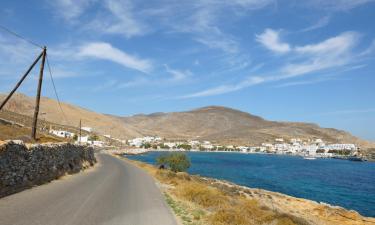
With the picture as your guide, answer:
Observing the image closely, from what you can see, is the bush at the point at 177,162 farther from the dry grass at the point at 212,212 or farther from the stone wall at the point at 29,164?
the dry grass at the point at 212,212

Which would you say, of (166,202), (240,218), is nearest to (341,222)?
(166,202)

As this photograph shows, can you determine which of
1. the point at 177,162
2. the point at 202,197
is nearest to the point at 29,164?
the point at 202,197

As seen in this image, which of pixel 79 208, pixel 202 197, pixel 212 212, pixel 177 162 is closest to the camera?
pixel 79 208

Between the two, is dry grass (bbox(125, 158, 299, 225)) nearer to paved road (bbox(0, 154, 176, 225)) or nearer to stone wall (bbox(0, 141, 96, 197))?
paved road (bbox(0, 154, 176, 225))

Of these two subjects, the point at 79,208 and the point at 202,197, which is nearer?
the point at 79,208

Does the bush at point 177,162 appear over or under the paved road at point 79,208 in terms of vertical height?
over

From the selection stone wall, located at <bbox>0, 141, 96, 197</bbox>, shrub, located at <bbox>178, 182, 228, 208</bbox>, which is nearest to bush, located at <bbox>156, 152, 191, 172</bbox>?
stone wall, located at <bbox>0, 141, 96, 197</bbox>

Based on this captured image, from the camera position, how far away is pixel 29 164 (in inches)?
851

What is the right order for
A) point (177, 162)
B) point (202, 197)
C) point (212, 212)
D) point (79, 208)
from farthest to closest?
point (177, 162)
point (202, 197)
point (212, 212)
point (79, 208)

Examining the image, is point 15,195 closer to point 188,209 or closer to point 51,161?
point 188,209

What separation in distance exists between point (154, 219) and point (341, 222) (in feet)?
81.3

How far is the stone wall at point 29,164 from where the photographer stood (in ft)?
59.1

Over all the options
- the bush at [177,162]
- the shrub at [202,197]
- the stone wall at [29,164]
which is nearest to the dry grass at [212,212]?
the shrub at [202,197]

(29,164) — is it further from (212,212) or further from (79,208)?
(212,212)
